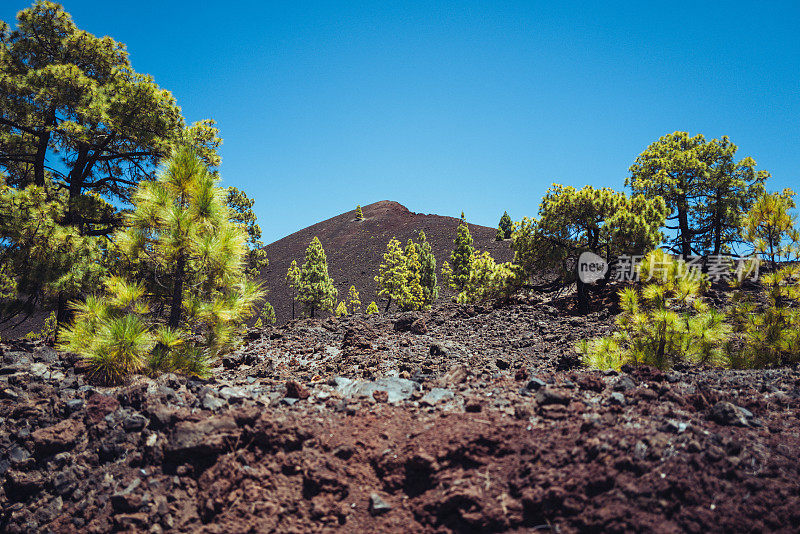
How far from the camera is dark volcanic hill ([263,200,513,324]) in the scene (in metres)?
49.7

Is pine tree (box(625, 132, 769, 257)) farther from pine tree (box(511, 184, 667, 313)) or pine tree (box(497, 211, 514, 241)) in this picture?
pine tree (box(497, 211, 514, 241))

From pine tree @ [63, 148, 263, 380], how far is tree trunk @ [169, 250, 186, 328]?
0.01 metres

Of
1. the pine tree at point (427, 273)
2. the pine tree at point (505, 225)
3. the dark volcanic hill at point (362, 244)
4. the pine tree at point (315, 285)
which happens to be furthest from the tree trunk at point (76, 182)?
the pine tree at point (505, 225)

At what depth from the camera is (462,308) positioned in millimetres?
14148

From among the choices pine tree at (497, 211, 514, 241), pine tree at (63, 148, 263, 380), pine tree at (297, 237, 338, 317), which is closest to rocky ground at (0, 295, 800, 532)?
pine tree at (63, 148, 263, 380)

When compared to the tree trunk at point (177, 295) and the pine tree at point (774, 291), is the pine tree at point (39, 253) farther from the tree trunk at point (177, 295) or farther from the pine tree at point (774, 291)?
the pine tree at point (774, 291)

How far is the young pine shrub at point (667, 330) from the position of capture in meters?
6.38

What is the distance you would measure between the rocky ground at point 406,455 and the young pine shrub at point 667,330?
133 cm

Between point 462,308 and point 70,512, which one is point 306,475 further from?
point 462,308

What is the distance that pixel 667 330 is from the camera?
6488 mm

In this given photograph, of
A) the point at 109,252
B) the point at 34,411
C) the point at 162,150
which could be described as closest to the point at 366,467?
the point at 34,411

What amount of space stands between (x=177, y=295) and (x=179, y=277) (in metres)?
0.28

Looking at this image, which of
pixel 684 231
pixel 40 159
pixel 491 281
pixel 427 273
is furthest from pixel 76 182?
pixel 427 273

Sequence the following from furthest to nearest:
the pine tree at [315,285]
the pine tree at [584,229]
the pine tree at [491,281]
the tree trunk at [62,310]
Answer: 1. the pine tree at [315,285]
2. the pine tree at [491,281]
3. the pine tree at [584,229]
4. the tree trunk at [62,310]
